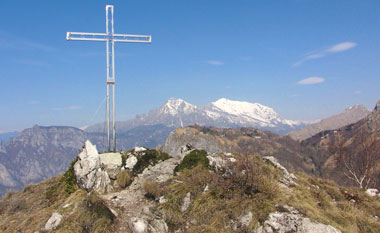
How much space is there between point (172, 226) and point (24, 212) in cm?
1178

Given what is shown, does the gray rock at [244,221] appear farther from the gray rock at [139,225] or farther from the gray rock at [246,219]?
the gray rock at [139,225]

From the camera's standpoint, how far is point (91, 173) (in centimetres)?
1608

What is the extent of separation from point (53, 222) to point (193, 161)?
9145 mm

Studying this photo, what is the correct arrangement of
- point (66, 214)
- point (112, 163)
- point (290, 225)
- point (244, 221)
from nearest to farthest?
point (290, 225) → point (244, 221) → point (66, 214) → point (112, 163)

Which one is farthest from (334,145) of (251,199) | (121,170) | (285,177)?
(121,170)

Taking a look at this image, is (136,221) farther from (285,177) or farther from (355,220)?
(285,177)

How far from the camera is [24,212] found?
16.8 meters

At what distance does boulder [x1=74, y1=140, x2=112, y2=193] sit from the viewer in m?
15.7

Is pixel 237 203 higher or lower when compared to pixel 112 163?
lower

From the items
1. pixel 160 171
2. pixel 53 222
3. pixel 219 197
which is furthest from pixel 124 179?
pixel 219 197

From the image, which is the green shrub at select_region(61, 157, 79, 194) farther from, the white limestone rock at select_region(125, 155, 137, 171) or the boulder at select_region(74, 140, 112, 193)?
the white limestone rock at select_region(125, 155, 137, 171)

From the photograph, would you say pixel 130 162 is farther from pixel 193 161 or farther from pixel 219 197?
pixel 219 197

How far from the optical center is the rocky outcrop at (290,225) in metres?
10.2

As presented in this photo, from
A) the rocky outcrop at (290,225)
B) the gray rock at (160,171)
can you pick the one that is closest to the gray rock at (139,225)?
A: the gray rock at (160,171)
